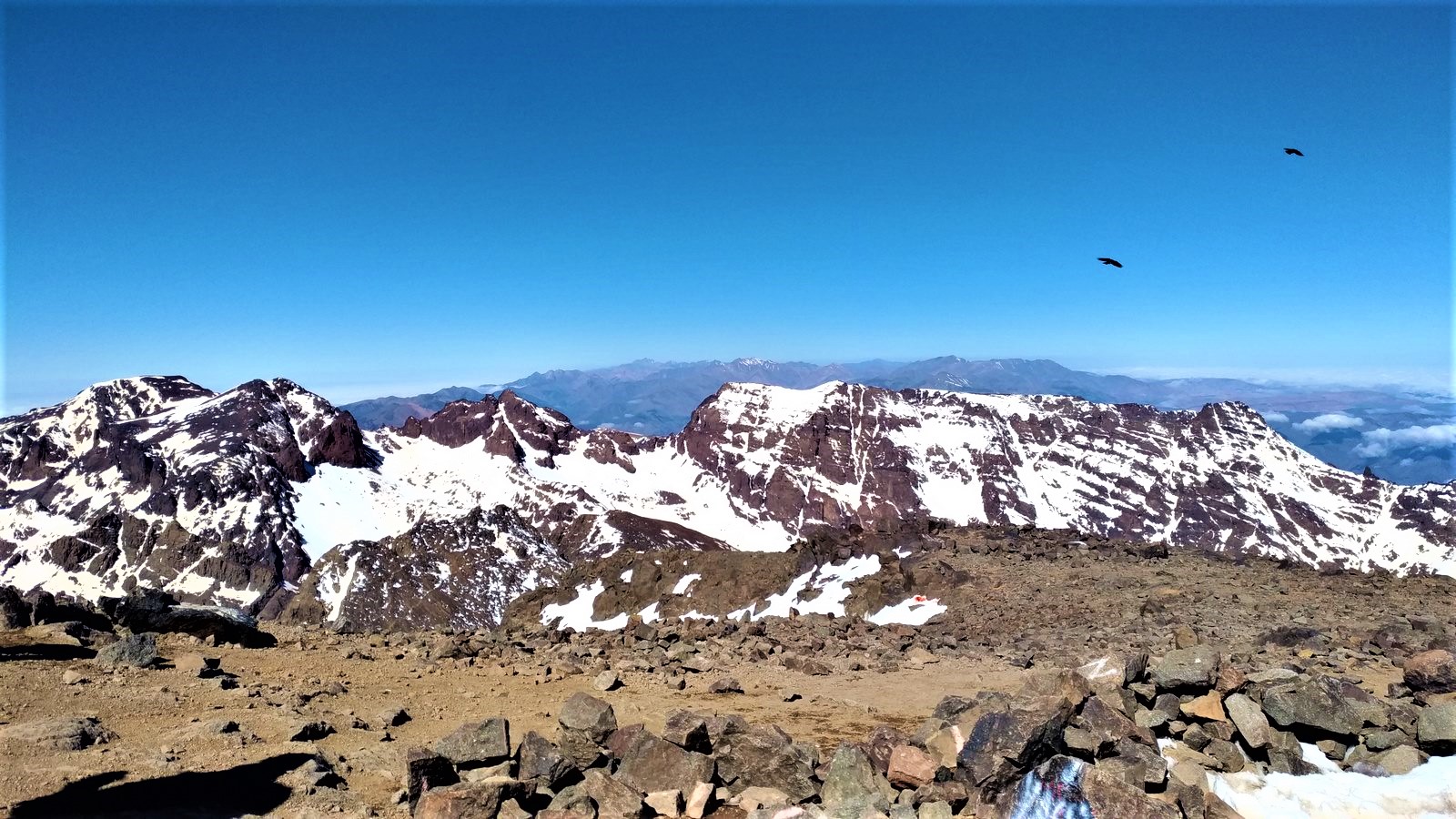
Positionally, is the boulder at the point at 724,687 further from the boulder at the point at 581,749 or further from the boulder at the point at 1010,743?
the boulder at the point at 1010,743

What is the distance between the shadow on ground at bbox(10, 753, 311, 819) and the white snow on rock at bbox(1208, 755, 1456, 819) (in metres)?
12.8

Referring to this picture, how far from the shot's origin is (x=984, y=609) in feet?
90.9


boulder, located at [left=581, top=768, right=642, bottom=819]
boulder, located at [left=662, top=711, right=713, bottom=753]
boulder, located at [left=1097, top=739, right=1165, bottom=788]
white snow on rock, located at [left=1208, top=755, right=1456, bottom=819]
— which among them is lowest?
white snow on rock, located at [left=1208, top=755, right=1456, bottom=819]

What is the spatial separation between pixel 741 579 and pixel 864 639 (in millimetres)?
19518

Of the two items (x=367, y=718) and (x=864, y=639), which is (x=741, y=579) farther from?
(x=367, y=718)

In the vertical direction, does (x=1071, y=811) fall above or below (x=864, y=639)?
above

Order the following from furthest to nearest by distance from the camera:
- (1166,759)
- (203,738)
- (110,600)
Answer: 1. (110,600)
2. (203,738)
3. (1166,759)

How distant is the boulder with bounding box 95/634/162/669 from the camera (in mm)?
16438

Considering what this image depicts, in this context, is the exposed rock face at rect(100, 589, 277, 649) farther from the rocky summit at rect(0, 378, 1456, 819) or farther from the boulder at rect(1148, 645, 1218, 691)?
the boulder at rect(1148, 645, 1218, 691)

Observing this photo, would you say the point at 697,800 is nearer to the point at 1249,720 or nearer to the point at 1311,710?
the point at 1249,720

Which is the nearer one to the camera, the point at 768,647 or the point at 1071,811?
the point at 1071,811

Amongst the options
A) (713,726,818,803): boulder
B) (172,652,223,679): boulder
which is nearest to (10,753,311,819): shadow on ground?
(713,726,818,803): boulder

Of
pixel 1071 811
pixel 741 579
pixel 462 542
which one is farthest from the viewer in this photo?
pixel 462 542

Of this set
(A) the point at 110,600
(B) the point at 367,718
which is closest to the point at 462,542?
(A) the point at 110,600
